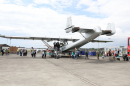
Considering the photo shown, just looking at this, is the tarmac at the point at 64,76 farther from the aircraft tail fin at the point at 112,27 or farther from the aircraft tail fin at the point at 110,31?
the aircraft tail fin at the point at 112,27

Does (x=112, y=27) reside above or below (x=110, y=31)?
above

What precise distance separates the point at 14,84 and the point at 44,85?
1212mm

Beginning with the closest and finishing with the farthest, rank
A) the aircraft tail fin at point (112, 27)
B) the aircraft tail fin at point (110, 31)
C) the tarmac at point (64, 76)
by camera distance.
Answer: the tarmac at point (64, 76)
the aircraft tail fin at point (110, 31)
the aircraft tail fin at point (112, 27)

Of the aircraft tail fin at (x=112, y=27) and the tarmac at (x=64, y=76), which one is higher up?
the aircraft tail fin at (x=112, y=27)

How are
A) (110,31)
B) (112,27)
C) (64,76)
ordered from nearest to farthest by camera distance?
1. (64,76)
2. (110,31)
3. (112,27)

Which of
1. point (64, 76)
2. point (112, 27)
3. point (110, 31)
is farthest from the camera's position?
point (112, 27)

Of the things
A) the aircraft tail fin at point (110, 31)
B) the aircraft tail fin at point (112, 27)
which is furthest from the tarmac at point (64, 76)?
the aircraft tail fin at point (112, 27)

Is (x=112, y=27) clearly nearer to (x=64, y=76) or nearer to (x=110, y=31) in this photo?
(x=110, y=31)

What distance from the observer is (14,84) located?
4457 millimetres

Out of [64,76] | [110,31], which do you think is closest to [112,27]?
[110,31]

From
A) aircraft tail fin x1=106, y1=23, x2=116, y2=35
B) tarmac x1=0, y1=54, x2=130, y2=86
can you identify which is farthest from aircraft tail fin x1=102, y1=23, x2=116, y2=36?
tarmac x1=0, y1=54, x2=130, y2=86

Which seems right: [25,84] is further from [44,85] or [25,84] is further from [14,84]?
[44,85]

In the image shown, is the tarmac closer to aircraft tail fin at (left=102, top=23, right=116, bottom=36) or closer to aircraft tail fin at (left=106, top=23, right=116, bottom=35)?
aircraft tail fin at (left=102, top=23, right=116, bottom=36)

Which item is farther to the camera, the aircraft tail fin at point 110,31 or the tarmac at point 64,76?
the aircraft tail fin at point 110,31
